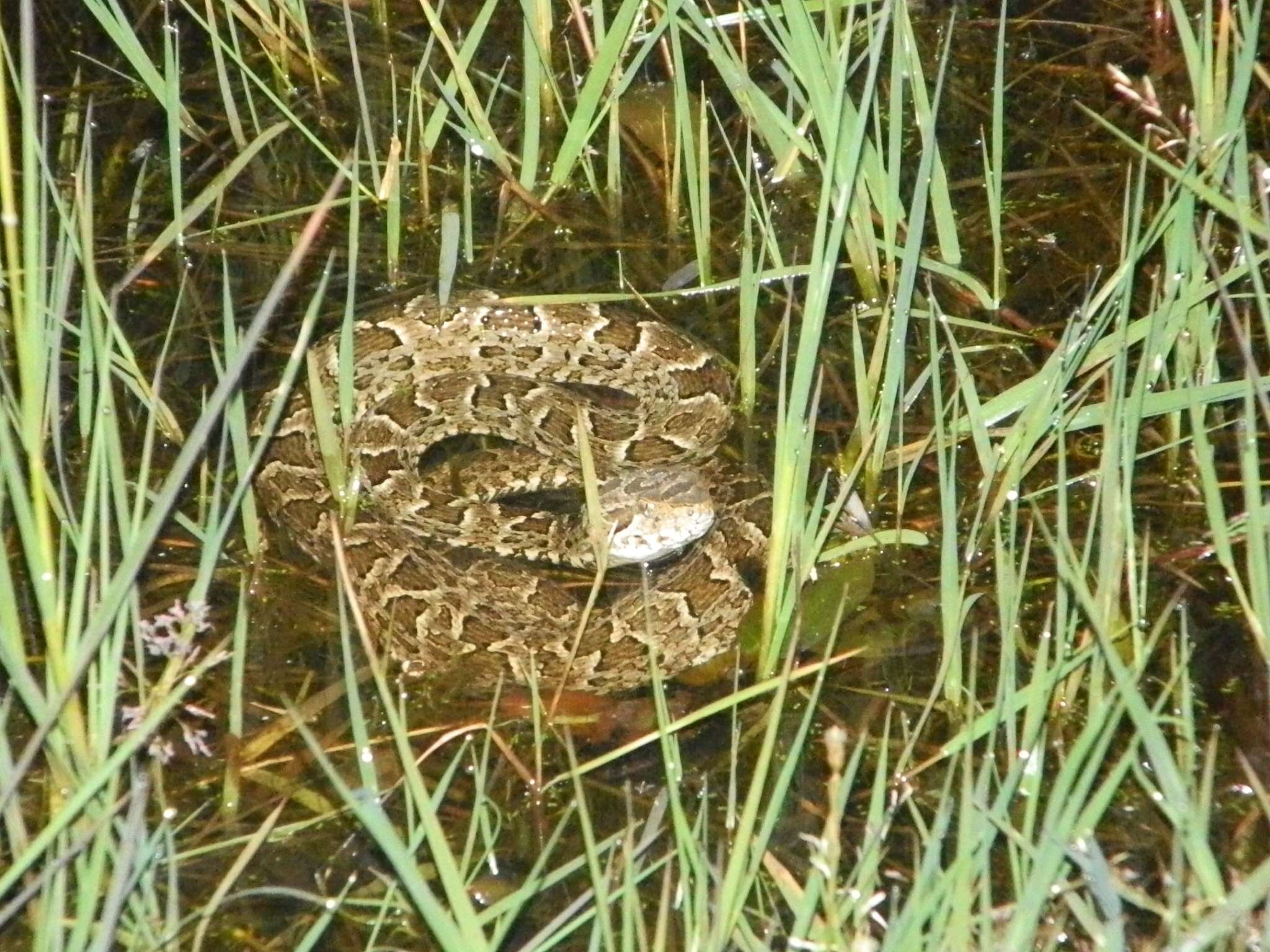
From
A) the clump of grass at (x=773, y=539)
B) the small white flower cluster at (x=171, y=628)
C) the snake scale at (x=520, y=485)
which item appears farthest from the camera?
the snake scale at (x=520, y=485)

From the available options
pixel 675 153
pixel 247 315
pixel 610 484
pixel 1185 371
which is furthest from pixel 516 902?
pixel 675 153

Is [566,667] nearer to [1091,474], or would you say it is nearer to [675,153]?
[1091,474]

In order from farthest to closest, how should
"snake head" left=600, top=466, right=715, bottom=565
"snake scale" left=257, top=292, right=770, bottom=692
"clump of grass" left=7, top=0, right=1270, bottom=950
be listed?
"snake head" left=600, top=466, right=715, bottom=565, "snake scale" left=257, top=292, right=770, bottom=692, "clump of grass" left=7, top=0, right=1270, bottom=950

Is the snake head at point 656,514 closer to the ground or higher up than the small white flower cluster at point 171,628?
closer to the ground

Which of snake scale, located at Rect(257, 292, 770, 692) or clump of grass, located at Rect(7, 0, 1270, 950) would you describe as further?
snake scale, located at Rect(257, 292, 770, 692)

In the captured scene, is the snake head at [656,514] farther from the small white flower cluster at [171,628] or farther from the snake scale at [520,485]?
the small white flower cluster at [171,628]

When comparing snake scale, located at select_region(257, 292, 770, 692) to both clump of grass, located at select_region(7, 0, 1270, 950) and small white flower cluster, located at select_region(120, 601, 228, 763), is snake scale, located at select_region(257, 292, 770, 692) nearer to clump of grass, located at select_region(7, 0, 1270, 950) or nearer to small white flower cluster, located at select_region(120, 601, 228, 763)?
clump of grass, located at select_region(7, 0, 1270, 950)

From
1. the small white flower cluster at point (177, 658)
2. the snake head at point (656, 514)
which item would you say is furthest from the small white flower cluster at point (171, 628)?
the snake head at point (656, 514)

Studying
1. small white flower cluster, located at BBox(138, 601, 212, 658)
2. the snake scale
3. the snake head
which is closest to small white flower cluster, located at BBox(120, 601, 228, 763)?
small white flower cluster, located at BBox(138, 601, 212, 658)

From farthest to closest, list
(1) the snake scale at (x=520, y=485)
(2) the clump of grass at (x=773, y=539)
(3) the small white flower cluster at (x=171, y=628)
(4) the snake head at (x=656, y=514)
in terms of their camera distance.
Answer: (4) the snake head at (x=656, y=514)
(1) the snake scale at (x=520, y=485)
(3) the small white flower cluster at (x=171, y=628)
(2) the clump of grass at (x=773, y=539)
